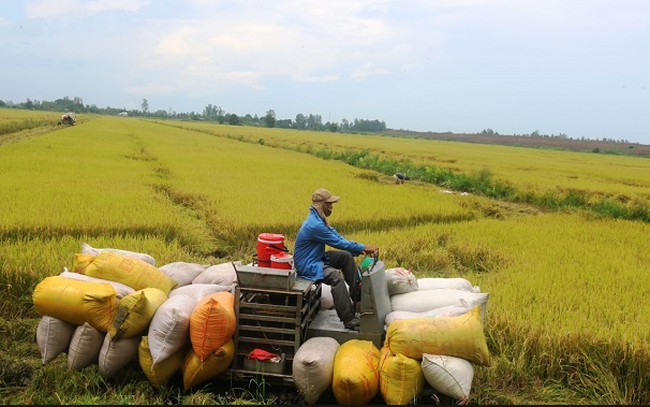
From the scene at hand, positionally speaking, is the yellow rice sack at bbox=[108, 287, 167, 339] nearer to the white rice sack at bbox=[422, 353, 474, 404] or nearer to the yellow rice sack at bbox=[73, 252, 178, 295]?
the yellow rice sack at bbox=[73, 252, 178, 295]

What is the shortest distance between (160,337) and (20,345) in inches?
58.7

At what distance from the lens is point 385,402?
332 centimetres

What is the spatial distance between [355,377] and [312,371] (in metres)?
0.27

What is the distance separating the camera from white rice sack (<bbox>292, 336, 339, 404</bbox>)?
10.5 ft

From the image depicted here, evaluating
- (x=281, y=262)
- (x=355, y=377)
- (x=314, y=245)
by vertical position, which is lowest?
(x=355, y=377)

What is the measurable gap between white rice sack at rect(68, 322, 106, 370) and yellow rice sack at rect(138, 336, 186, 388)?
30cm

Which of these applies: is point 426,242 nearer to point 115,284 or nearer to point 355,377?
point 355,377

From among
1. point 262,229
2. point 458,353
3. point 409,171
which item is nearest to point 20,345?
point 458,353

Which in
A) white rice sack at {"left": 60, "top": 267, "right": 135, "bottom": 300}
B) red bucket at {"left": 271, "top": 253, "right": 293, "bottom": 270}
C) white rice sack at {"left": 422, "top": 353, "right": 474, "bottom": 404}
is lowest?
white rice sack at {"left": 422, "top": 353, "right": 474, "bottom": 404}

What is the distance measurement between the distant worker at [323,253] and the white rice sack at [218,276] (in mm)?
788

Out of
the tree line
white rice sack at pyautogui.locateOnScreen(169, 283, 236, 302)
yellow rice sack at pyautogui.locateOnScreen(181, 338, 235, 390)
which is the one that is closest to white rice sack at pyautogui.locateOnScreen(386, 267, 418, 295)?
white rice sack at pyautogui.locateOnScreen(169, 283, 236, 302)

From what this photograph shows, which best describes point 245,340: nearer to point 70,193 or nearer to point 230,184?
point 70,193

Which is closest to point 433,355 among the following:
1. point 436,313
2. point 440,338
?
point 440,338

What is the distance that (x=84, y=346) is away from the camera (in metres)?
3.44
